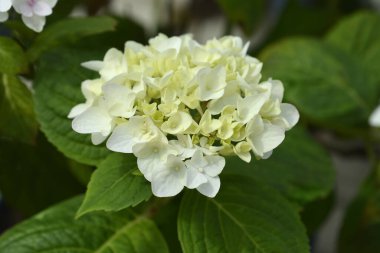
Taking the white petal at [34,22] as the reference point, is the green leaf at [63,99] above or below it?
below

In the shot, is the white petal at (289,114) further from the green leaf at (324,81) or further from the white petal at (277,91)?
the green leaf at (324,81)

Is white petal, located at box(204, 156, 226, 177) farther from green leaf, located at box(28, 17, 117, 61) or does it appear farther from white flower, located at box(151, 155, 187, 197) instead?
green leaf, located at box(28, 17, 117, 61)

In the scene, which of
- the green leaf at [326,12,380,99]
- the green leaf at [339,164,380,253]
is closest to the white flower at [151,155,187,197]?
the green leaf at [339,164,380,253]

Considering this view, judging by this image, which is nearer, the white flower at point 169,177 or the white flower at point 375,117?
the white flower at point 169,177

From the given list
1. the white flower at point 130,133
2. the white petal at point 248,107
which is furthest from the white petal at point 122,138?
the white petal at point 248,107

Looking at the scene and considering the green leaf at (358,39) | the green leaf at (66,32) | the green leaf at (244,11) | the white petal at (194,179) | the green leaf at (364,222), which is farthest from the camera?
the green leaf at (358,39)

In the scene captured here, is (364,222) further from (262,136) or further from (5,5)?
(5,5)
